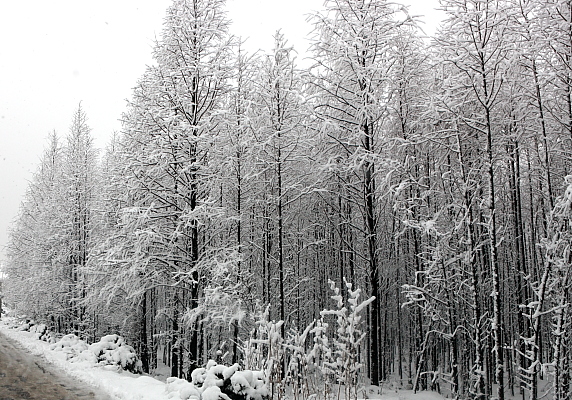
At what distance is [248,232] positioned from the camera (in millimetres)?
17953

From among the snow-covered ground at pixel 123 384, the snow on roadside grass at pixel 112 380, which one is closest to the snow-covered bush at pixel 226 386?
the snow-covered ground at pixel 123 384

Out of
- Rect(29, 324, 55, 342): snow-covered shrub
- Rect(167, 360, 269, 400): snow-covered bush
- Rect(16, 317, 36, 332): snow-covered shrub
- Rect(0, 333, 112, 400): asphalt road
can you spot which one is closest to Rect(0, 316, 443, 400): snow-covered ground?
Rect(167, 360, 269, 400): snow-covered bush

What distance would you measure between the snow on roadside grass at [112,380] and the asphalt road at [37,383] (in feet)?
0.93

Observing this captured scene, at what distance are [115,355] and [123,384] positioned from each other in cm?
387

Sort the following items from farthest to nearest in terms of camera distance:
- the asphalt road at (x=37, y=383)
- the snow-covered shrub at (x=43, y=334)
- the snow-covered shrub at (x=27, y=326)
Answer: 1. the snow-covered shrub at (x=27, y=326)
2. the snow-covered shrub at (x=43, y=334)
3. the asphalt road at (x=37, y=383)

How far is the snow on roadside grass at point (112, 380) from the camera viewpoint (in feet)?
27.5

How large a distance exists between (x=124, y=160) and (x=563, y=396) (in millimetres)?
12281

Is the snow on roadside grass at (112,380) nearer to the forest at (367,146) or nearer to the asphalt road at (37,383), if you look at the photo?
the asphalt road at (37,383)

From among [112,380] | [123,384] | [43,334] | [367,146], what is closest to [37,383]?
[112,380]

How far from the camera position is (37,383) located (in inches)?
391

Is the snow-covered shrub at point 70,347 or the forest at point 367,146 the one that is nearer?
the forest at point 367,146

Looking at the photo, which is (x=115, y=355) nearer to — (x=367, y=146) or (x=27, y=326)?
(x=367, y=146)

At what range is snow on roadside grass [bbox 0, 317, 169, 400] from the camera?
8.38 m

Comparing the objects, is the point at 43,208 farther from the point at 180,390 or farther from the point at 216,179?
the point at 180,390
